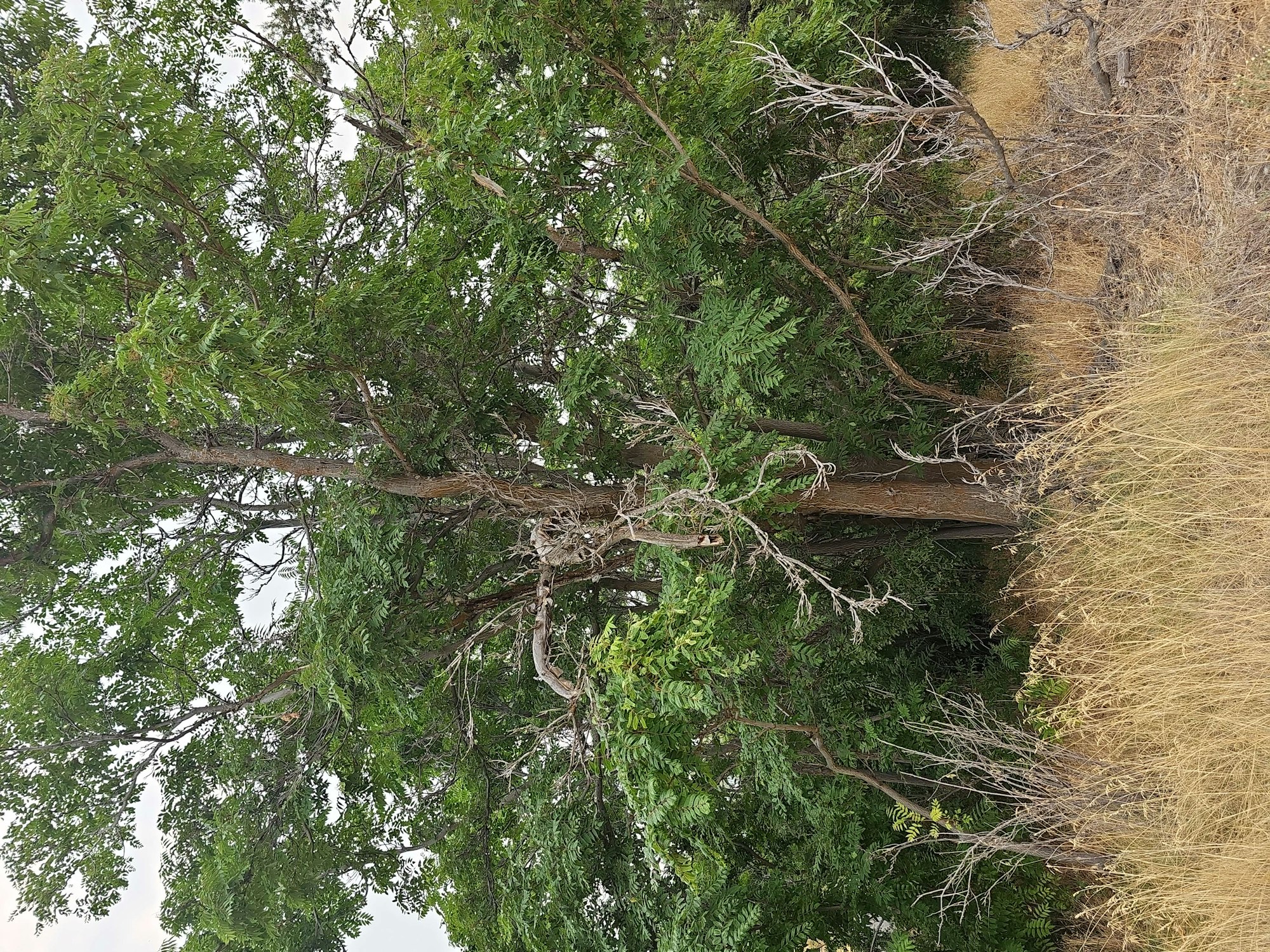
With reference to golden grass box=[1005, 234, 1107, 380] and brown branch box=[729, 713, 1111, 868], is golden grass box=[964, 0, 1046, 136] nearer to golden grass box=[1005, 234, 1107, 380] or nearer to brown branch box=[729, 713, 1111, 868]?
golden grass box=[1005, 234, 1107, 380]

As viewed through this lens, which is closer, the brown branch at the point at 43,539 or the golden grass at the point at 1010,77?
the brown branch at the point at 43,539

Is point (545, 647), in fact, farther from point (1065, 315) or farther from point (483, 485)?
point (1065, 315)

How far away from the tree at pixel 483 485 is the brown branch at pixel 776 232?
0.03 metres

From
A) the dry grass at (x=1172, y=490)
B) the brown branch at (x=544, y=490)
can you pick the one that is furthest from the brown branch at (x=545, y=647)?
the dry grass at (x=1172, y=490)

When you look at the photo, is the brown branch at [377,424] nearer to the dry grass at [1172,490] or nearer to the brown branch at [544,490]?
the brown branch at [544,490]

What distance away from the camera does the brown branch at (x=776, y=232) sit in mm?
4398

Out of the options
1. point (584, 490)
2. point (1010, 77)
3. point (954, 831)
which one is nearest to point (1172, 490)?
point (954, 831)

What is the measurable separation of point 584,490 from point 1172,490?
10.2 ft

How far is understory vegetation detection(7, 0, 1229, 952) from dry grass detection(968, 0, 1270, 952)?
1.4 inches

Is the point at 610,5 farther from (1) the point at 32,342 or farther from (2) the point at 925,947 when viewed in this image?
(2) the point at 925,947

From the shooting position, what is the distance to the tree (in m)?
4.30

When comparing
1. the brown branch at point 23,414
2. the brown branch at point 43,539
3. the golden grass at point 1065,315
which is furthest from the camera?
the brown branch at point 43,539

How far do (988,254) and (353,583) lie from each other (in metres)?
5.33

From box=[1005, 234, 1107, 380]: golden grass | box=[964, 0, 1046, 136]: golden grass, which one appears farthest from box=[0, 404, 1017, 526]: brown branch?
box=[964, 0, 1046, 136]: golden grass
